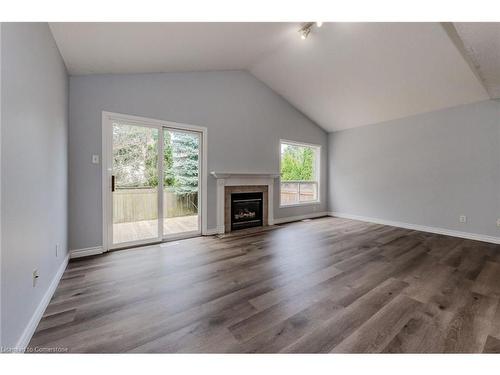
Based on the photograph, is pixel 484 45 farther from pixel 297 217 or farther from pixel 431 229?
pixel 297 217

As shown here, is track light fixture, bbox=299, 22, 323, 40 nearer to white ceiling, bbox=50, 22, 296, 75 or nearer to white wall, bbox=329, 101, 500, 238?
white ceiling, bbox=50, 22, 296, 75

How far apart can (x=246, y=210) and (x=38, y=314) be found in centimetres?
339

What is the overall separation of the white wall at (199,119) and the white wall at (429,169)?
3.39ft

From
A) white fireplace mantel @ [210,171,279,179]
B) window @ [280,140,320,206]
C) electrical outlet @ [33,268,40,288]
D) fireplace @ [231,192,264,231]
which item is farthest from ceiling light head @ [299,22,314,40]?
electrical outlet @ [33,268,40,288]

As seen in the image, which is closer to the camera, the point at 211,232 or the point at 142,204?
the point at 142,204

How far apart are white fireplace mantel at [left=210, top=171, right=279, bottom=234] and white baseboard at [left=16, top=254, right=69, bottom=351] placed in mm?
2378

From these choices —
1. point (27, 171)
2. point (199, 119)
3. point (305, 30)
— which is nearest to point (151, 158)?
point (199, 119)

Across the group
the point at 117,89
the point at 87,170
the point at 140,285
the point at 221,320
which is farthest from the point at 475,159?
the point at 87,170

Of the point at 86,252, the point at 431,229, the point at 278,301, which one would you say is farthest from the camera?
the point at 431,229

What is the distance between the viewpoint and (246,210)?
4566 mm

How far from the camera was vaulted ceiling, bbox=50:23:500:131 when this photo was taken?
88.6 inches

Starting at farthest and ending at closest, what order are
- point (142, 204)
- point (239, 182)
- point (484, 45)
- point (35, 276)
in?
1. point (239, 182)
2. point (142, 204)
3. point (484, 45)
4. point (35, 276)

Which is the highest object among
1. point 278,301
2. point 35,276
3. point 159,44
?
point 159,44
